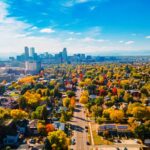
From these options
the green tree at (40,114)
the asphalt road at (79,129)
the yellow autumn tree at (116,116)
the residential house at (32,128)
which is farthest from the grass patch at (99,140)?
the green tree at (40,114)

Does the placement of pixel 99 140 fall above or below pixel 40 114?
below

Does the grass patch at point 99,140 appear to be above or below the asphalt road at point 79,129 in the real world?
below

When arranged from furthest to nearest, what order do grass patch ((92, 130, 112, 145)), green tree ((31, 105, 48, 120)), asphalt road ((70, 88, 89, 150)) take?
green tree ((31, 105, 48, 120)) → grass patch ((92, 130, 112, 145)) → asphalt road ((70, 88, 89, 150))

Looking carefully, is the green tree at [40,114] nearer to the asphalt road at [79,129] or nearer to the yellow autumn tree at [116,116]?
the asphalt road at [79,129]

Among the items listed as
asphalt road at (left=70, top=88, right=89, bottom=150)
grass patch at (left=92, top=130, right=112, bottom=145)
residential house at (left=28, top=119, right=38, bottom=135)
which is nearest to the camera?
asphalt road at (left=70, top=88, right=89, bottom=150)

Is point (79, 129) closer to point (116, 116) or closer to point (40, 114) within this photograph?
point (116, 116)

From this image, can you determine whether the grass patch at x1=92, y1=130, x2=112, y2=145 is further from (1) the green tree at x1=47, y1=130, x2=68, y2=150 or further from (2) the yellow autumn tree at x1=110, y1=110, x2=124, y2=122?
(1) the green tree at x1=47, y1=130, x2=68, y2=150

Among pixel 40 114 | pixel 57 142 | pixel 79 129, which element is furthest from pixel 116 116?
pixel 57 142

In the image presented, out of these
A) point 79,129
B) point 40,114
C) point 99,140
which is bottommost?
point 99,140

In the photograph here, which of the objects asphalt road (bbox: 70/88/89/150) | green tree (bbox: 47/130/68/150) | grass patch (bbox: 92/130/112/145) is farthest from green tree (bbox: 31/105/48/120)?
green tree (bbox: 47/130/68/150)

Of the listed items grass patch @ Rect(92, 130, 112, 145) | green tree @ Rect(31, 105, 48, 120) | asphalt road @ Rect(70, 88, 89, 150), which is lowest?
grass patch @ Rect(92, 130, 112, 145)
